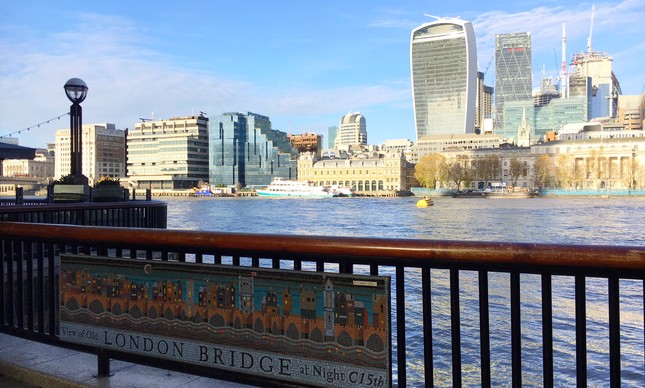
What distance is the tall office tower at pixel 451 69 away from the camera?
193500mm

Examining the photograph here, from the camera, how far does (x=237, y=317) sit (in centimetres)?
323

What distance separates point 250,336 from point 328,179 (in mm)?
158889

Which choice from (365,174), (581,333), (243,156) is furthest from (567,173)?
(581,333)

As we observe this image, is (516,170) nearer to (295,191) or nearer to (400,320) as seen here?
(295,191)

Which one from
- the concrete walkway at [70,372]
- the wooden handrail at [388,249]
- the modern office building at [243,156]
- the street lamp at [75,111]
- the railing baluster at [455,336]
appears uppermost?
the modern office building at [243,156]

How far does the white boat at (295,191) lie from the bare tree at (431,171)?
28.4 m

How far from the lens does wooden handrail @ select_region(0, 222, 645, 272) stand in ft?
8.04

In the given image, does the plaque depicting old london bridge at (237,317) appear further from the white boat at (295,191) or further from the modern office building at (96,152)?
the modern office building at (96,152)

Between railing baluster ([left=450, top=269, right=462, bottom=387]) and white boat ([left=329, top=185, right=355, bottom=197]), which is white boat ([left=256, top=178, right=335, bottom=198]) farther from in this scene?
railing baluster ([left=450, top=269, right=462, bottom=387])

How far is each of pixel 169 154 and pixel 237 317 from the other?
170742 mm

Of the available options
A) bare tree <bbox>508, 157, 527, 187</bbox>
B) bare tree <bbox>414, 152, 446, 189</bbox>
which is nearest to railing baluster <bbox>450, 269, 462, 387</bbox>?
bare tree <bbox>414, 152, 446, 189</bbox>

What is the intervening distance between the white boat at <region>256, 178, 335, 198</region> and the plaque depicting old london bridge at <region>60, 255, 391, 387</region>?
406ft

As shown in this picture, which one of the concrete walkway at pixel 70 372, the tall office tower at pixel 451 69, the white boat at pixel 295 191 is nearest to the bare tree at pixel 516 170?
the white boat at pixel 295 191

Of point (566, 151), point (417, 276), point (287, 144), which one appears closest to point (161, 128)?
point (287, 144)
